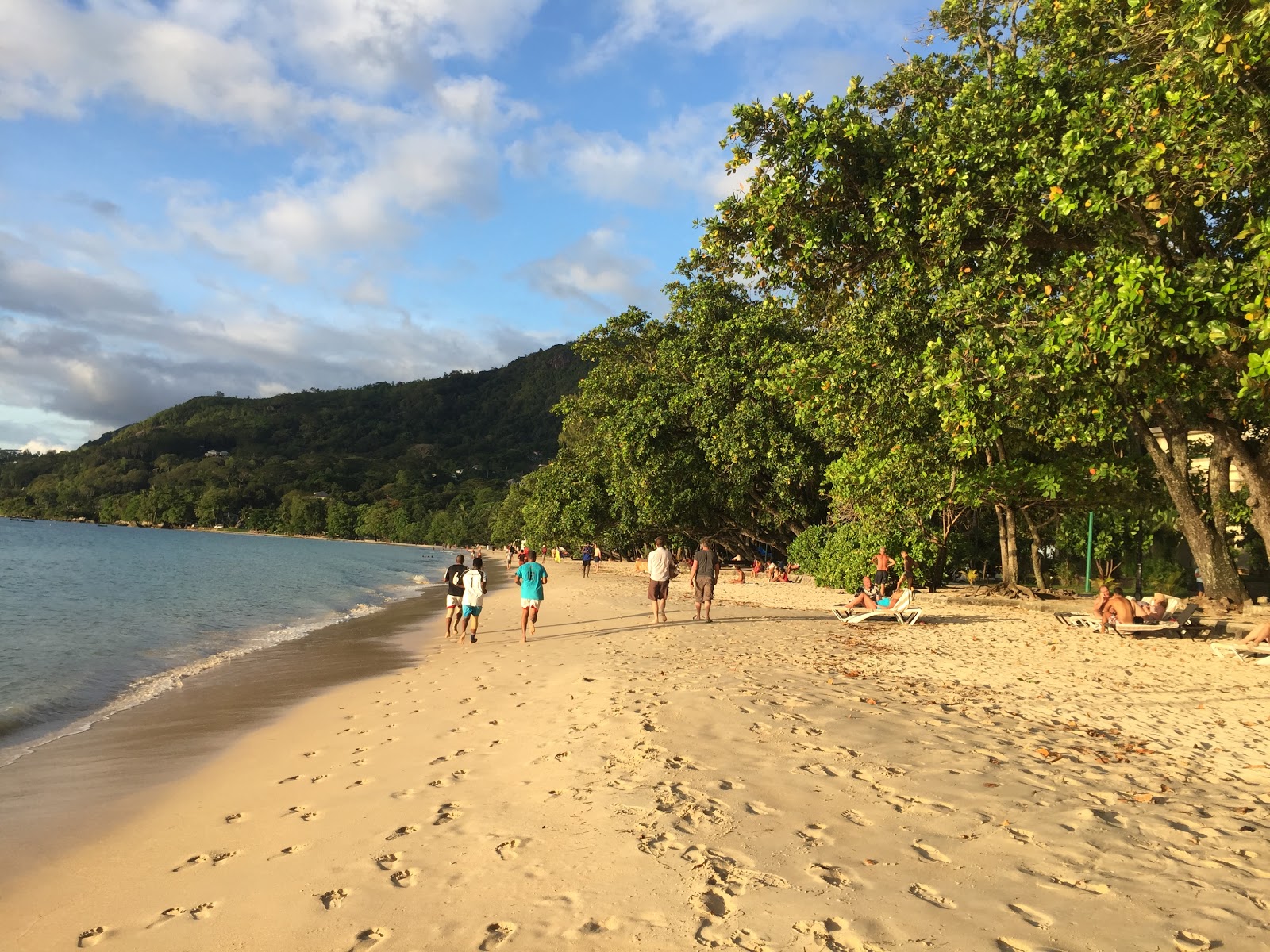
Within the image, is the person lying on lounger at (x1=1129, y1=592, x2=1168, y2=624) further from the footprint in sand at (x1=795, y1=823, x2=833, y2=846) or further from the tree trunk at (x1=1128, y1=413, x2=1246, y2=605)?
the footprint in sand at (x1=795, y1=823, x2=833, y2=846)

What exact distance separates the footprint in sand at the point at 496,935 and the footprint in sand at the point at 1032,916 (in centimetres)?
230

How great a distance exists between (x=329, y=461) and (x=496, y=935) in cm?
16778

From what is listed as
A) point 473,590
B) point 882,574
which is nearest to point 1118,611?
point 882,574

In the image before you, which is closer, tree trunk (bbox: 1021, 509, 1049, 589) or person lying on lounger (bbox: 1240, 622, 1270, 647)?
person lying on lounger (bbox: 1240, 622, 1270, 647)

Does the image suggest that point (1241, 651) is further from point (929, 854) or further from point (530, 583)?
point (530, 583)

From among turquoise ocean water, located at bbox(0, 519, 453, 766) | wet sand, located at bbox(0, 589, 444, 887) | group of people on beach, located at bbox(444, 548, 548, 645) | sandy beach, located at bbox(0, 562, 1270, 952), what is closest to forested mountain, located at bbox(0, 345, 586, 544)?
turquoise ocean water, located at bbox(0, 519, 453, 766)

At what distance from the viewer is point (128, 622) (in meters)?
19.8

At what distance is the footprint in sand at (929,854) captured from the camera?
4.14 meters

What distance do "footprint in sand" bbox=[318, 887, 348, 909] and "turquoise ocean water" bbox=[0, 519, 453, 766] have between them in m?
5.74

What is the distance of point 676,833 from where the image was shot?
14.8ft

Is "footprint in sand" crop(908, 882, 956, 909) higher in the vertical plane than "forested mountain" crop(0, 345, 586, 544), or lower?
lower

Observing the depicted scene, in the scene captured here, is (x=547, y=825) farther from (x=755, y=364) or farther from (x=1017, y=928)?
(x=755, y=364)

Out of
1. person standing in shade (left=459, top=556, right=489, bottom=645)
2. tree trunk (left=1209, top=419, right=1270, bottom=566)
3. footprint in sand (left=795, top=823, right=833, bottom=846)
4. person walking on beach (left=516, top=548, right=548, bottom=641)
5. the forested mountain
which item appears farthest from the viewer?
the forested mountain

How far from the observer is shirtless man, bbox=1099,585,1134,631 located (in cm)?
1298
